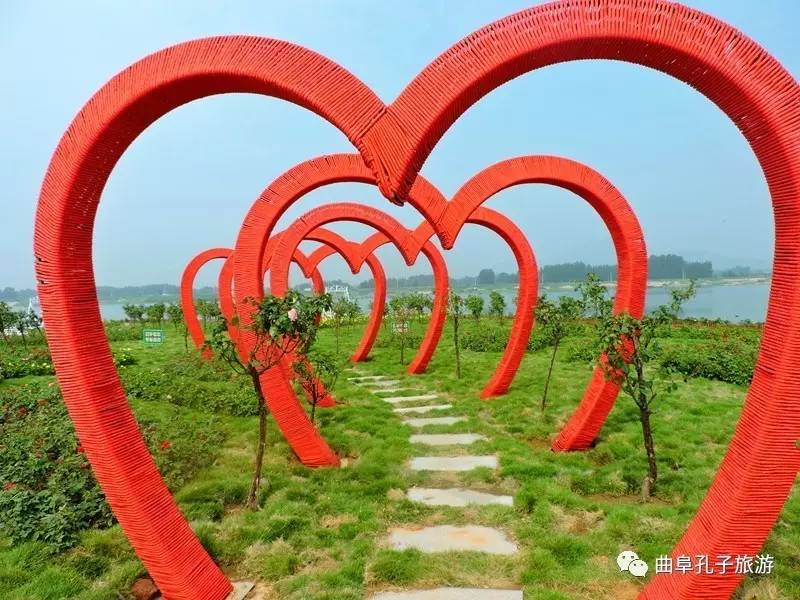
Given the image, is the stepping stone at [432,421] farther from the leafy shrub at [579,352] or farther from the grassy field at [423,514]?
the leafy shrub at [579,352]

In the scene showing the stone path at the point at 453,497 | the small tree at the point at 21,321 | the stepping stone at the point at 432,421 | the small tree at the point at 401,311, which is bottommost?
the stone path at the point at 453,497

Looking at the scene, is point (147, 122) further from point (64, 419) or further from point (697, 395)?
point (697, 395)

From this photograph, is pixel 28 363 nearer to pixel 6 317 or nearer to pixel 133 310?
pixel 6 317

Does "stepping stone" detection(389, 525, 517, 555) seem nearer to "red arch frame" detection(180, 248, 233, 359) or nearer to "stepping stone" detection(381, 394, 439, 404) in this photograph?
"stepping stone" detection(381, 394, 439, 404)

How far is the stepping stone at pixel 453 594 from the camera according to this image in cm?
396

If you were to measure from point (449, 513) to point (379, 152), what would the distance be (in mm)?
4079

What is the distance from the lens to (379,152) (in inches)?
131

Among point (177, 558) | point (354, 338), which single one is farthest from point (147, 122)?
point (354, 338)

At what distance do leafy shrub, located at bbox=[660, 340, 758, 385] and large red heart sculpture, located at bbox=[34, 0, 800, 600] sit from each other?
799 centimetres

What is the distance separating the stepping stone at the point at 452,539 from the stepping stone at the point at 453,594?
0.62 meters

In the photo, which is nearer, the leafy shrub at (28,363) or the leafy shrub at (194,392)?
the leafy shrub at (194,392)

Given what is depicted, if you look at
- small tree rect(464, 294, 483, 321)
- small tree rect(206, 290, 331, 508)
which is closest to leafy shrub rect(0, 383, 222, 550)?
small tree rect(206, 290, 331, 508)

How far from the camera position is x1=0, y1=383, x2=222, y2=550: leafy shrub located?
491 centimetres

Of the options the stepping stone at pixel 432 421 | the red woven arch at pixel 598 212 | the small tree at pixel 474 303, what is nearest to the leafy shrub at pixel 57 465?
the stepping stone at pixel 432 421
